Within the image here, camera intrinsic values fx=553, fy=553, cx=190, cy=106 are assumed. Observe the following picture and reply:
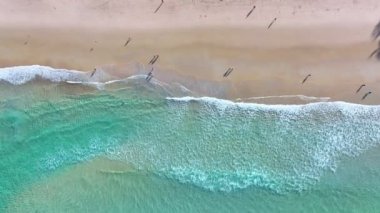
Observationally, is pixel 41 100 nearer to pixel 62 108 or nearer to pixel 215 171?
pixel 62 108

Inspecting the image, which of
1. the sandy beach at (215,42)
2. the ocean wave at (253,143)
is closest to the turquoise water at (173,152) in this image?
the ocean wave at (253,143)

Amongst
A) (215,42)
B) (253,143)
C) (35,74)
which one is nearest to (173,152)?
(253,143)

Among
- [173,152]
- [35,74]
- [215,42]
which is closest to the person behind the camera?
[215,42]

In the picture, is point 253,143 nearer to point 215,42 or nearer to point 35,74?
point 215,42

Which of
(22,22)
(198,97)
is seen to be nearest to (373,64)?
(198,97)

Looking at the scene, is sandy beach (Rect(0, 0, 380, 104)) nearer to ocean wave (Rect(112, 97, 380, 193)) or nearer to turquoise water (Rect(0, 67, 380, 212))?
ocean wave (Rect(112, 97, 380, 193))

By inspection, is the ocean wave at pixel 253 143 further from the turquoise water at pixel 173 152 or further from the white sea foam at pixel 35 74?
the white sea foam at pixel 35 74

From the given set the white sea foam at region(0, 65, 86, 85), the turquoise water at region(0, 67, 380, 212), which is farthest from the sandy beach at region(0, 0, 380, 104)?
the turquoise water at region(0, 67, 380, 212)
